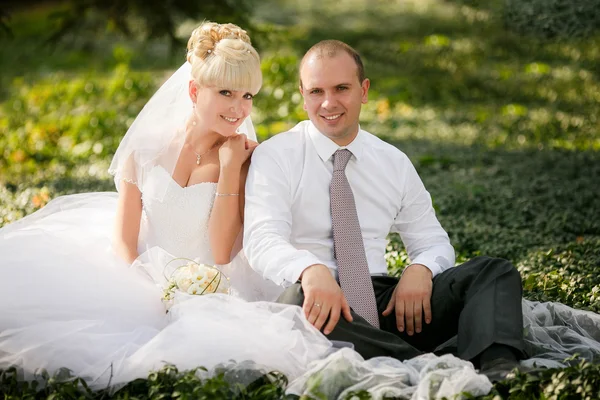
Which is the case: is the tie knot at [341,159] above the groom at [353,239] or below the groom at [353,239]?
above

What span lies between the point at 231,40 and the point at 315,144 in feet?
2.23

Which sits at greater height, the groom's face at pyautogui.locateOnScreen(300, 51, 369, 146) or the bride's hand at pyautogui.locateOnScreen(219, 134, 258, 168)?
the groom's face at pyautogui.locateOnScreen(300, 51, 369, 146)

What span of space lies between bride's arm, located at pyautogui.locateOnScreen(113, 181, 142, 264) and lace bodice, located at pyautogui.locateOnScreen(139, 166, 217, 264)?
0.20 ft

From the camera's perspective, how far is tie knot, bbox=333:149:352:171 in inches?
157

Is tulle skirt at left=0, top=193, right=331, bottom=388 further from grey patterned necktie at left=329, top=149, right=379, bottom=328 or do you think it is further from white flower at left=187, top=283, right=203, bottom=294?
grey patterned necktie at left=329, top=149, right=379, bottom=328

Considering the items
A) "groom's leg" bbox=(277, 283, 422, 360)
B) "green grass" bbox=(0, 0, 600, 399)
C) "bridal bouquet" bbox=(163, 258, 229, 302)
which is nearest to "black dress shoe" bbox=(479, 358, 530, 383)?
"green grass" bbox=(0, 0, 600, 399)

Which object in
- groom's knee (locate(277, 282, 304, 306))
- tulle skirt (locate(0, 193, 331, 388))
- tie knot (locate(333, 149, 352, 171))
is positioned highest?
tie knot (locate(333, 149, 352, 171))

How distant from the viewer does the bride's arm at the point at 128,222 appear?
A: 422cm

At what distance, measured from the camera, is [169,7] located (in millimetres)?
8922

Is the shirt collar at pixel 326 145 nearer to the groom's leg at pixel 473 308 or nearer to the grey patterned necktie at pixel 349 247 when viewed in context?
the grey patterned necktie at pixel 349 247

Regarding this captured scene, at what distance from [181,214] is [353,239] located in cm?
95

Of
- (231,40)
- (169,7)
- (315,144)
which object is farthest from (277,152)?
(169,7)

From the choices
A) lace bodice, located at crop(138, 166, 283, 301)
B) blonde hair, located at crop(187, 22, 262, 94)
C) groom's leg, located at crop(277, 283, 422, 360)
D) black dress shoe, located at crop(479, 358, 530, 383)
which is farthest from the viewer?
lace bodice, located at crop(138, 166, 283, 301)

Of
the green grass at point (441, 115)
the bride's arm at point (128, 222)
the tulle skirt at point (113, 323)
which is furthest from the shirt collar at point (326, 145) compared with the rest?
the green grass at point (441, 115)
